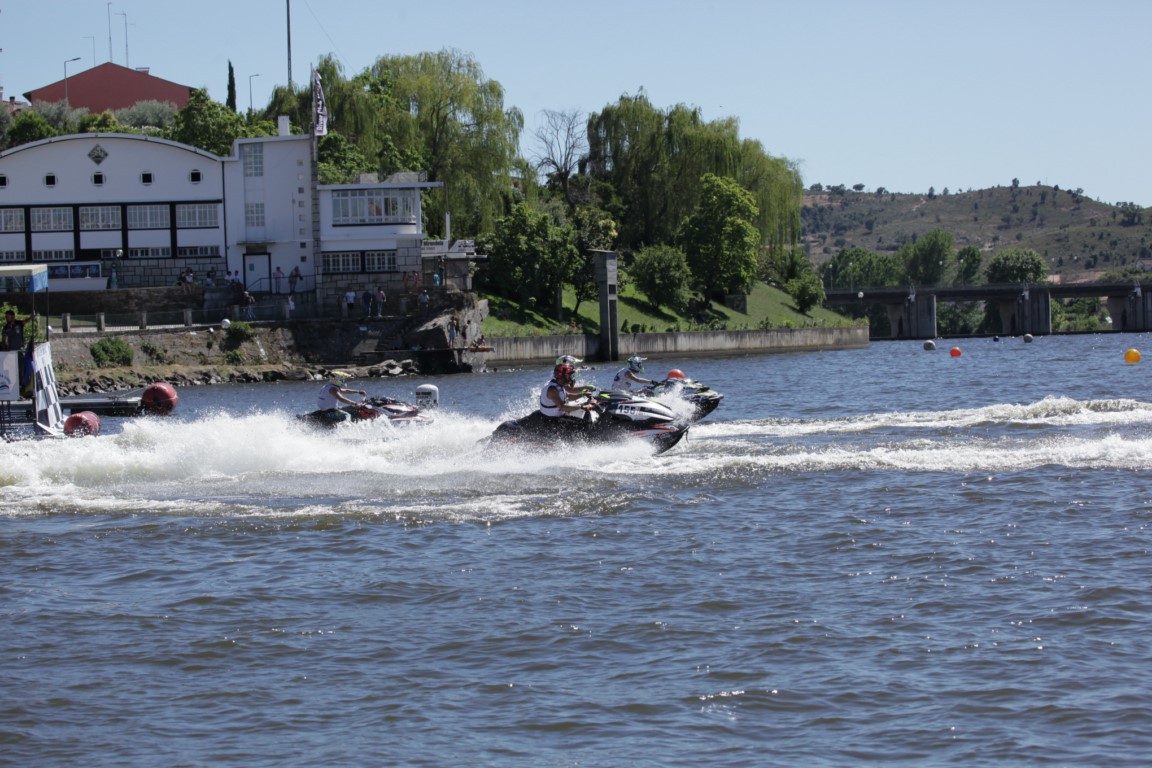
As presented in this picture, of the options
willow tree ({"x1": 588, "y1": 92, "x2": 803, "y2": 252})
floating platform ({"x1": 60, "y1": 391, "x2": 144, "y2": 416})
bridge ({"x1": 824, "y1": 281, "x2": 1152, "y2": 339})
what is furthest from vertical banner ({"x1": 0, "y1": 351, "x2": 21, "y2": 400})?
bridge ({"x1": 824, "y1": 281, "x2": 1152, "y2": 339})

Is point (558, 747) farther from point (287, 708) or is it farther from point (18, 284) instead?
point (18, 284)

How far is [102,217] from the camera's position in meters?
70.6

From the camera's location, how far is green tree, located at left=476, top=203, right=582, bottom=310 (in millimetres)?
76438

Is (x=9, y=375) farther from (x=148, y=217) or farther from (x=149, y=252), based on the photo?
(x=148, y=217)

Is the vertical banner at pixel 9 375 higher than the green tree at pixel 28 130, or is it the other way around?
the green tree at pixel 28 130

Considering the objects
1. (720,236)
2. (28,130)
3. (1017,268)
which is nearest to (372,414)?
(720,236)

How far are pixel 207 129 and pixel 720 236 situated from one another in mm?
32691

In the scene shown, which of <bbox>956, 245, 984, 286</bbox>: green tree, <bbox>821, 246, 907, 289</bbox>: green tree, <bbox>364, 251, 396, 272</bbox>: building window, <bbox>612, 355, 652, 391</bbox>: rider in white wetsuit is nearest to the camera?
<bbox>612, 355, 652, 391</bbox>: rider in white wetsuit

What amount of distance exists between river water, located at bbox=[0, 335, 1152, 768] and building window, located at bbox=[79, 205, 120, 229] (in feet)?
151

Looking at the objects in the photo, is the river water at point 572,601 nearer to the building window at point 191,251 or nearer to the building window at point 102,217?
the building window at point 191,251

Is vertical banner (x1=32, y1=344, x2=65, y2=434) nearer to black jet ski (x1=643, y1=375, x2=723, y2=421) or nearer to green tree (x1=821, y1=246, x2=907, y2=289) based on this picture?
black jet ski (x1=643, y1=375, x2=723, y2=421)

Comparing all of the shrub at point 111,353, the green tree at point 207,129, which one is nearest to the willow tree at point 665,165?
the green tree at point 207,129

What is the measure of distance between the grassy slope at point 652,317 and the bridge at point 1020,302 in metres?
27.5

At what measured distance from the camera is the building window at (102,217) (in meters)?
70.6
